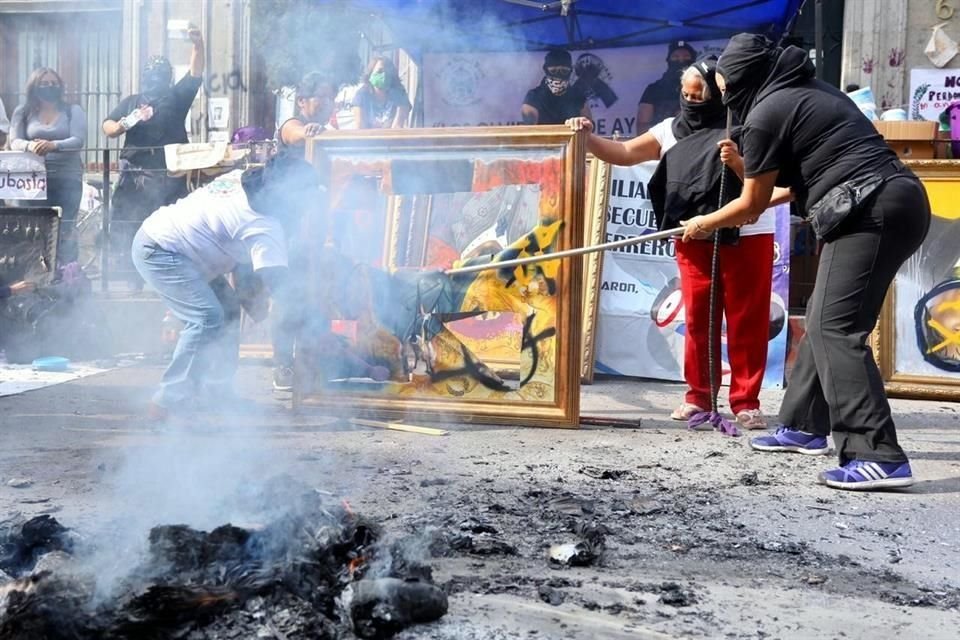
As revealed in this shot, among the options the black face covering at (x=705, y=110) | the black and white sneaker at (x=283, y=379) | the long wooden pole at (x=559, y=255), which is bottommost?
the black and white sneaker at (x=283, y=379)

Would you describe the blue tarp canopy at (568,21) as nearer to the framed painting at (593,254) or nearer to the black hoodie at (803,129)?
the framed painting at (593,254)

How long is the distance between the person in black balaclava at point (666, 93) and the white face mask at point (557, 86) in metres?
1.34

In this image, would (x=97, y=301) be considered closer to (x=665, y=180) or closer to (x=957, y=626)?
(x=665, y=180)

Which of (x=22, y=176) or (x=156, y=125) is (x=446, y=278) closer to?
(x=156, y=125)

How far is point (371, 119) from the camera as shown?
30.6 feet

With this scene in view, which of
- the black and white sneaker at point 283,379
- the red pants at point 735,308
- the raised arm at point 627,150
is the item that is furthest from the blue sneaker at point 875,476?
the black and white sneaker at point 283,379

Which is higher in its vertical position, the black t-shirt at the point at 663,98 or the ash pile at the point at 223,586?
the black t-shirt at the point at 663,98

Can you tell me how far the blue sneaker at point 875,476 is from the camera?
432cm

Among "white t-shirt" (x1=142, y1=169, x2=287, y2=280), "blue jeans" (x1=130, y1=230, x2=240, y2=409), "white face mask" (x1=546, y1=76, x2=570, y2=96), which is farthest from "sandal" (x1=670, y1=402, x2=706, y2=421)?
"white face mask" (x1=546, y1=76, x2=570, y2=96)

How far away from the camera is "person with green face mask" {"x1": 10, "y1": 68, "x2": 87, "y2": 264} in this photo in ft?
29.6

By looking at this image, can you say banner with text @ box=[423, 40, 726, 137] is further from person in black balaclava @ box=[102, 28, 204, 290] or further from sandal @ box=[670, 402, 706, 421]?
sandal @ box=[670, 402, 706, 421]

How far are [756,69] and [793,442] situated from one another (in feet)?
6.17

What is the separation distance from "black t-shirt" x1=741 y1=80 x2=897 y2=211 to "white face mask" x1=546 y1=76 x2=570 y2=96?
4.89 metres

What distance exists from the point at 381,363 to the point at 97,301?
3891 mm
